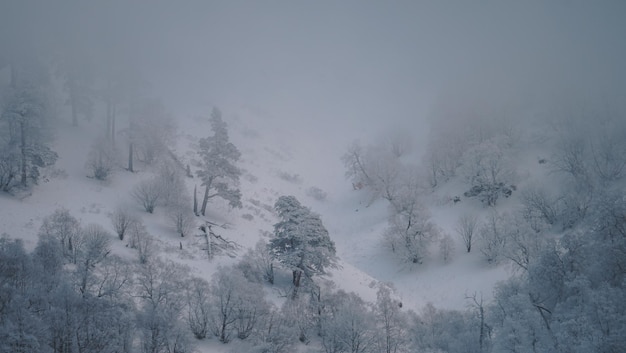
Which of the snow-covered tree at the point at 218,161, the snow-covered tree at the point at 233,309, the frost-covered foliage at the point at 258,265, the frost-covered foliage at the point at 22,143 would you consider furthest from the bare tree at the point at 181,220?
the frost-covered foliage at the point at 22,143

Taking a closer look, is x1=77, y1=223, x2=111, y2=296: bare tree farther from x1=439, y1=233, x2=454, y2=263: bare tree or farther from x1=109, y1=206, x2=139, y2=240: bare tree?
x1=439, y1=233, x2=454, y2=263: bare tree

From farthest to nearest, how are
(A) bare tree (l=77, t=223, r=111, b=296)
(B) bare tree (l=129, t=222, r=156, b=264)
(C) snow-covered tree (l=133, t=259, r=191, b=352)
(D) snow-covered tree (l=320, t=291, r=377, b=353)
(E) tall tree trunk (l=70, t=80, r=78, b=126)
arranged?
(E) tall tree trunk (l=70, t=80, r=78, b=126) < (B) bare tree (l=129, t=222, r=156, b=264) < (D) snow-covered tree (l=320, t=291, r=377, b=353) < (A) bare tree (l=77, t=223, r=111, b=296) < (C) snow-covered tree (l=133, t=259, r=191, b=352)

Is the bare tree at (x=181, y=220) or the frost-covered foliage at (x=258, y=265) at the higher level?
the bare tree at (x=181, y=220)

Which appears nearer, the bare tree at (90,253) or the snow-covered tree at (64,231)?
the bare tree at (90,253)

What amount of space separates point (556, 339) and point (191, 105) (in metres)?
70.9

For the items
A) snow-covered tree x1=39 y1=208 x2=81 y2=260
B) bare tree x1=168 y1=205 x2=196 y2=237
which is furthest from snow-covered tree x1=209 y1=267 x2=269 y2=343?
snow-covered tree x1=39 y1=208 x2=81 y2=260

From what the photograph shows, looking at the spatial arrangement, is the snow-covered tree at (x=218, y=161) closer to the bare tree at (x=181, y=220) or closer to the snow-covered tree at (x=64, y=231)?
the bare tree at (x=181, y=220)

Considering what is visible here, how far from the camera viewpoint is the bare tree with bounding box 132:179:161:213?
2903 cm

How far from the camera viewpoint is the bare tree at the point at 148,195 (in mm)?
29031

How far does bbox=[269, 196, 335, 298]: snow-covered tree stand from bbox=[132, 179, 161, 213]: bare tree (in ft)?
39.8

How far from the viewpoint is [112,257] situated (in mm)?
20438

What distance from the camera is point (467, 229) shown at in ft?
116

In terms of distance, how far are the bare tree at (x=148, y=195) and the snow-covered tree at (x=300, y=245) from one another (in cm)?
1212

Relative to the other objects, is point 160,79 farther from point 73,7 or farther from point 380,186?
point 380,186
